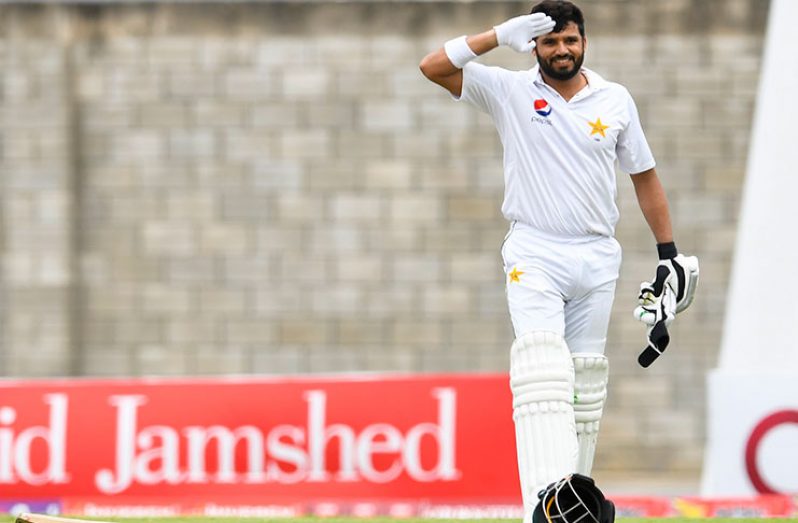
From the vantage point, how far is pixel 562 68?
18.6 feet

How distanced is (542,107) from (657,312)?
792 mm

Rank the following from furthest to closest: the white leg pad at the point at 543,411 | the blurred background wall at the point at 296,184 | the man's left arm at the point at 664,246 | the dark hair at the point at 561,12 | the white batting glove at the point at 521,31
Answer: the blurred background wall at the point at 296,184 → the man's left arm at the point at 664,246 → the dark hair at the point at 561,12 → the white batting glove at the point at 521,31 → the white leg pad at the point at 543,411

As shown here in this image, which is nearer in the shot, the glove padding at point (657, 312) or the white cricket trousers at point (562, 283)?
the white cricket trousers at point (562, 283)

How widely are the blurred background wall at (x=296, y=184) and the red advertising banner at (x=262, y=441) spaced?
3916mm

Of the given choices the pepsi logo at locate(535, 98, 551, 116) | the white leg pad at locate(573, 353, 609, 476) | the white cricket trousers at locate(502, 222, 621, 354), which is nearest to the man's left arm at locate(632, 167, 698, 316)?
the white cricket trousers at locate(502, 222, 621, 354)

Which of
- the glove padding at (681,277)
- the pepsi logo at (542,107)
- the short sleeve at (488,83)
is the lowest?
the glove padding at (681,277)

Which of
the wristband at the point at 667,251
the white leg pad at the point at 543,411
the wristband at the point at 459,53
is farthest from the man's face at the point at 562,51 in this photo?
the white leg pad at the point at 543,411

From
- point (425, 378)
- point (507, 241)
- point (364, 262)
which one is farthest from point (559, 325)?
point (364, 262)

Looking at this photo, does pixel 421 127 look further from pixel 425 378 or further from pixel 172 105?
pixel 425 378

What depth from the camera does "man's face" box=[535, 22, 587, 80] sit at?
5648 mm

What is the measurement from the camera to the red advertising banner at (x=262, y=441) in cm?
971

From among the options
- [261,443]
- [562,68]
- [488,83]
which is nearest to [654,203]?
[562,68]

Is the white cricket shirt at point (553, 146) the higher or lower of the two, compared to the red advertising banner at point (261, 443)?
higher

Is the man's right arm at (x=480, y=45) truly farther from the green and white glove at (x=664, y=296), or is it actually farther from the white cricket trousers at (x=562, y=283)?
the green and white glove at (x=664, y=296)
